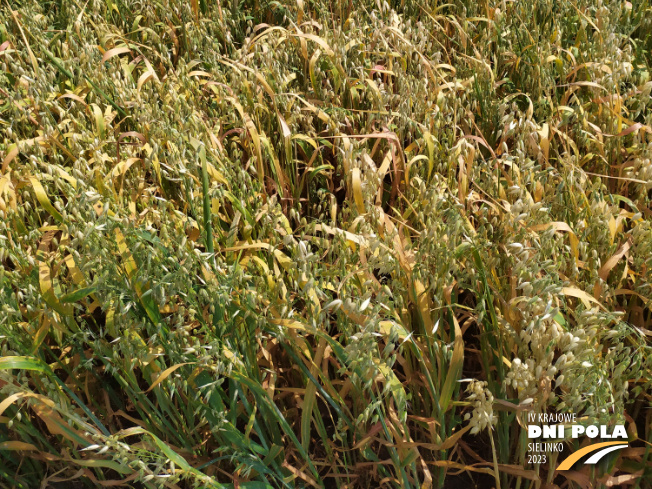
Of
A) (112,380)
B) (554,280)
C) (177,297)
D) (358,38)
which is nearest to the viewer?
(554,280)

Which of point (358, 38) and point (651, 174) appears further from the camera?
point (358, 38)

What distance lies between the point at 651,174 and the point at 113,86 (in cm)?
171

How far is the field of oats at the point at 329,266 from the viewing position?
121cm

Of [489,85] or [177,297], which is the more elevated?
[489,85]

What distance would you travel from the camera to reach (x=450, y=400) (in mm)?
1347

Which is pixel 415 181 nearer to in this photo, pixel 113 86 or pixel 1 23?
pixel 113 86

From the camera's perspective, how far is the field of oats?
47.5 inches

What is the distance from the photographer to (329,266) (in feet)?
4.92

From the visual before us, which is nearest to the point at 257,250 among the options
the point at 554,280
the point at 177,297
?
the point at 177,297

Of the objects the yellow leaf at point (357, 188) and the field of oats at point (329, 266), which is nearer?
the field of oats at point (329, 266)

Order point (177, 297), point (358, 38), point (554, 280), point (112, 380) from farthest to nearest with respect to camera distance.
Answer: point (358, 38)
point (112, 380)
point (177, 297)
point (554, 280)

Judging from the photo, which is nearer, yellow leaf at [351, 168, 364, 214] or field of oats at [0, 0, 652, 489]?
field of oats at [0, 0, 652, 489]

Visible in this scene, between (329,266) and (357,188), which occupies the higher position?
(357,188)

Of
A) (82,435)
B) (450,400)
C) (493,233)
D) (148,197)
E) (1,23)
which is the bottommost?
(450,400)
